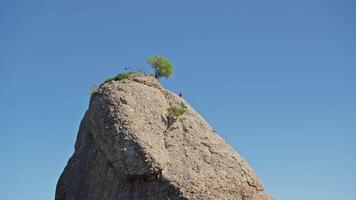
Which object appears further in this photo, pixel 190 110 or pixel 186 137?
pixel 190 110

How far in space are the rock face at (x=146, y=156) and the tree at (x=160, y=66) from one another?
6.64ft

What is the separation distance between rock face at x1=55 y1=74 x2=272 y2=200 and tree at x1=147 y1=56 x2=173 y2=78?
2.02 metres

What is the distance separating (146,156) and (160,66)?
37.1ft

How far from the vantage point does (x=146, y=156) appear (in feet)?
107

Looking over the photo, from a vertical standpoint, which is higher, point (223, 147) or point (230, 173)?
point (223, 147)

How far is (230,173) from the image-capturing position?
34.7m

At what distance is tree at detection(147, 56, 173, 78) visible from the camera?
42062 mm

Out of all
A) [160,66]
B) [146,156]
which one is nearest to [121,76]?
[160,66]

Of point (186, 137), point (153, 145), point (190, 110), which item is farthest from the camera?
point (190, 110)

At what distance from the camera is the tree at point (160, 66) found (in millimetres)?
42062

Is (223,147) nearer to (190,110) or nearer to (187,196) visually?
(190,110)

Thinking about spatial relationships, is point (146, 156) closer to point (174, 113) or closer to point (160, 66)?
point (174, 113)

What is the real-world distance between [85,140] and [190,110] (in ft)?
27.2

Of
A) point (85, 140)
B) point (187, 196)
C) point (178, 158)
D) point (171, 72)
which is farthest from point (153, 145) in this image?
point (171, 72)
